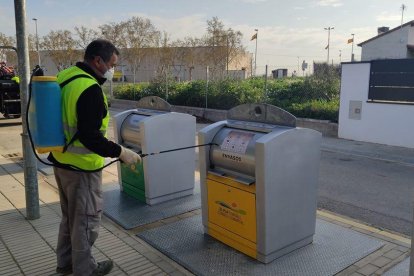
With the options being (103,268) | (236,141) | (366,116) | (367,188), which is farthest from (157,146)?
(366,116)

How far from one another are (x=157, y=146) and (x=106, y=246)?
4.28 feet

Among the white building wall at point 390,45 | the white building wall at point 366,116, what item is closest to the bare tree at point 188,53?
the white building wall at point 390,45

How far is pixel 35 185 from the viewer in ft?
14.1

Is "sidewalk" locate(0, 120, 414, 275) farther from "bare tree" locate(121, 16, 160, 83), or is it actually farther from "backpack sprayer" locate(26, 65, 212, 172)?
"bare tree" locate(121, 16, 160, 83)

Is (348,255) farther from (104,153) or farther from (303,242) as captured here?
(104,153)

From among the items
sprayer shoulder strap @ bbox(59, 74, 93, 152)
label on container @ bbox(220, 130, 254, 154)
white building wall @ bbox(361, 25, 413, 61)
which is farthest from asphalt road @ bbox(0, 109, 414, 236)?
white building wall @ bbox(361, 25, 413, 61)

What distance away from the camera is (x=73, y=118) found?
2.81m

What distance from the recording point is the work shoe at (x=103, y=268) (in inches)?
123

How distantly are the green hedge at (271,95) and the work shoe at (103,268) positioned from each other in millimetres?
9325

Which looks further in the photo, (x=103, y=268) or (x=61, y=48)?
(x=61, y=48)

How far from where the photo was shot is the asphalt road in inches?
188

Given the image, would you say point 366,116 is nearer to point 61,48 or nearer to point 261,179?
point 261,179

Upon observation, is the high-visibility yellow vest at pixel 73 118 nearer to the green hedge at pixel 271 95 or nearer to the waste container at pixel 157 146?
the waste container at pixel 157 146

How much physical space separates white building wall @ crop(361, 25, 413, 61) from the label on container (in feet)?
102
